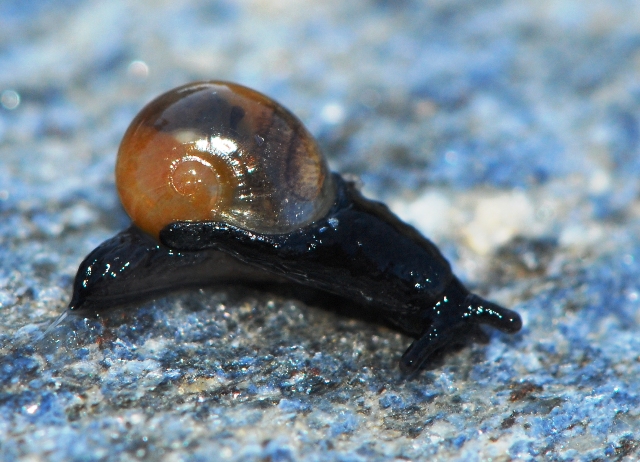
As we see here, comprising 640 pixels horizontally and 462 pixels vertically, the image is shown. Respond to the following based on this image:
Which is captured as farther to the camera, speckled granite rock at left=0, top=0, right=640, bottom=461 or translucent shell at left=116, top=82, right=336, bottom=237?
translucent shell at left=116, top=82, right=336, bottom=237

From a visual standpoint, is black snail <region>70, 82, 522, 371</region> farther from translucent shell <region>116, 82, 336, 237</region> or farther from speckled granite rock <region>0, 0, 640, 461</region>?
speckled granite rock <region>0, 0, 640, 461</region>

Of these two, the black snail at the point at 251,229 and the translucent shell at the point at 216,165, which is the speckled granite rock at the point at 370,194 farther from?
the translucent shell at the point at 216,165

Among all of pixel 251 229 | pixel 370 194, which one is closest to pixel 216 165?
pixel 251 229

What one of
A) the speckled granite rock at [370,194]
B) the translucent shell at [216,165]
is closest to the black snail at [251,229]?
the translucent shell at [216,165]

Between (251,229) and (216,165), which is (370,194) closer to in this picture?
(251,229)

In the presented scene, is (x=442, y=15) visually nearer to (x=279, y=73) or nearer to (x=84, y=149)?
(x=279, y=73)

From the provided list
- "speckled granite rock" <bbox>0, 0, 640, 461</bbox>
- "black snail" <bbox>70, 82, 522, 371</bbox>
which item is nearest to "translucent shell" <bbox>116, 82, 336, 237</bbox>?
"black snail" <bbox>70, 82, 522, 371</bbox>
